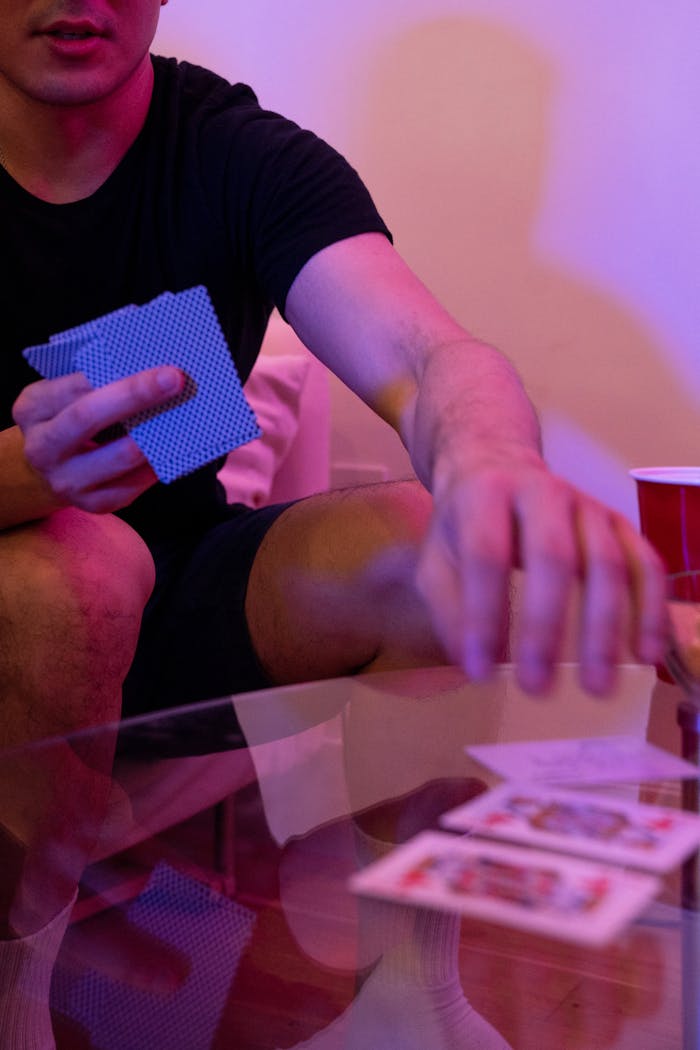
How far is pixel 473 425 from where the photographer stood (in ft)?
2.57

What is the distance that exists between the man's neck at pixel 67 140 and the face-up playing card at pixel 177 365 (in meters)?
0.50

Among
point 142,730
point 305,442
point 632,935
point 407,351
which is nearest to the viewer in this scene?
point 632,935

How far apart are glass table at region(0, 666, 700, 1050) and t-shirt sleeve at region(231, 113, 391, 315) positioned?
507 millimetres

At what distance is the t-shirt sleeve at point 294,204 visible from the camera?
1.23m

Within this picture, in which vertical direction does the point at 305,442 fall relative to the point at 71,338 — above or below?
below

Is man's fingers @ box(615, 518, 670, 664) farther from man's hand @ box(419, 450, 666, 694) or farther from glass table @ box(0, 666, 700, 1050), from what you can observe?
glass table @ box(0, 666, 700, 1050)

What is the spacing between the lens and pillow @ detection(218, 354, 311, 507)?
1.91 metres

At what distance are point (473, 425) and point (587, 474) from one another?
1355mm

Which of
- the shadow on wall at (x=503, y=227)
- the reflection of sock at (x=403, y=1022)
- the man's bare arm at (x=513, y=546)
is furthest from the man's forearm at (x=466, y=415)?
the shadow on wall at (x=503, y=227)

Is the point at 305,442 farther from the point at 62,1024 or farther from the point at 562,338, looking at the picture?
the point at 62,1024

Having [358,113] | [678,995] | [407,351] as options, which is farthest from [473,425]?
[358,113]

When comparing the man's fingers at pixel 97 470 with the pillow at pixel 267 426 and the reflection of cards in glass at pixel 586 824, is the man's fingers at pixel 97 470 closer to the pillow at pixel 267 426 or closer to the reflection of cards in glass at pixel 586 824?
the reflection of cards in glass at pixel 586 824

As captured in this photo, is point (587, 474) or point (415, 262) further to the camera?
point (415, 262)

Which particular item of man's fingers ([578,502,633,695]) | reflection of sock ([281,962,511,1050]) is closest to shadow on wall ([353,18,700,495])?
reflection of sock ([281,962,511,1050])
